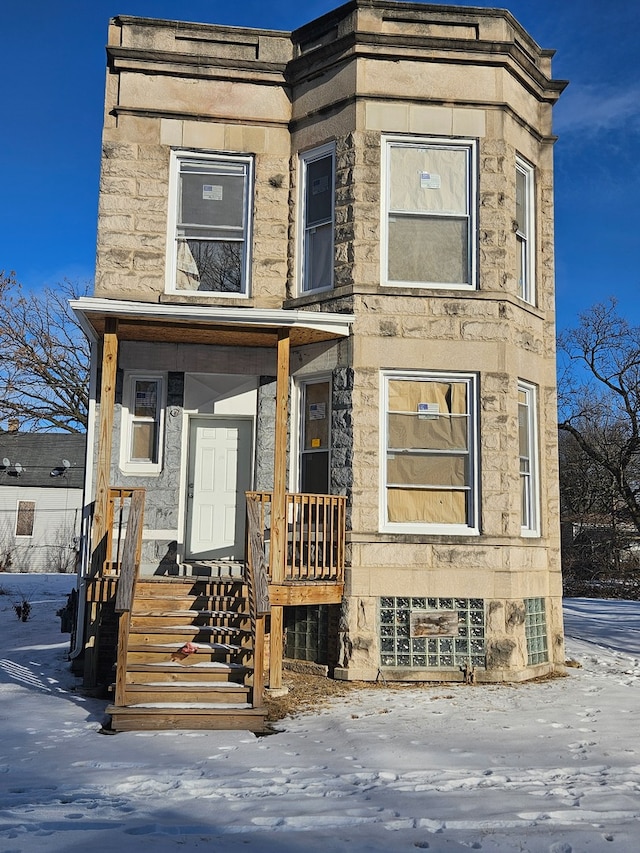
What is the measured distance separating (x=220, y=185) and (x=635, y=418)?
17131 mm

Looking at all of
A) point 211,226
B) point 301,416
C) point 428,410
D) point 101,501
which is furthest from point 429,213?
point 101,501

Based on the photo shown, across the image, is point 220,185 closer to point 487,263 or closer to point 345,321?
point 345,321

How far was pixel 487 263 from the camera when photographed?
31.6 ft

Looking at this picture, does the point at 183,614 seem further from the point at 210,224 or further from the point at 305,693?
the point at 210,224

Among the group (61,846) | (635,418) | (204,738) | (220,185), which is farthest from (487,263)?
(635,418)

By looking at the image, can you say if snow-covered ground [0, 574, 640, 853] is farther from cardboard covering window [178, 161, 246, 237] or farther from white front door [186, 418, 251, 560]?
cardboard covering window [178, 161, 246, 237]

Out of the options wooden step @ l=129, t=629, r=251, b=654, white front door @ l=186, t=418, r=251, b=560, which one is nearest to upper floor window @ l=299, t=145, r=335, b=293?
white front door @ l=186, t=418, r=251, b=560

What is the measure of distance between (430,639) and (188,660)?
112 inches

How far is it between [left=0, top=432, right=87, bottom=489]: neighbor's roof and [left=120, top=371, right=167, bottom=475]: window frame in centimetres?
2121

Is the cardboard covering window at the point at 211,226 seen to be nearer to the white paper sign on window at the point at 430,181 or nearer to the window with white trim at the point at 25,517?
the white paper sign on window at the point at 430,181

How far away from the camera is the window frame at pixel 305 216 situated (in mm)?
9938

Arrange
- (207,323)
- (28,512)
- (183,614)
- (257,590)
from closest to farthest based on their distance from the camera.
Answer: (257,590) → (183,614) → (207,323) → (28,512)

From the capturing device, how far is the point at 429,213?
9758mm

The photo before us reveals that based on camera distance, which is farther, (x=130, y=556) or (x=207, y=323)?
(x=207, y=323)
